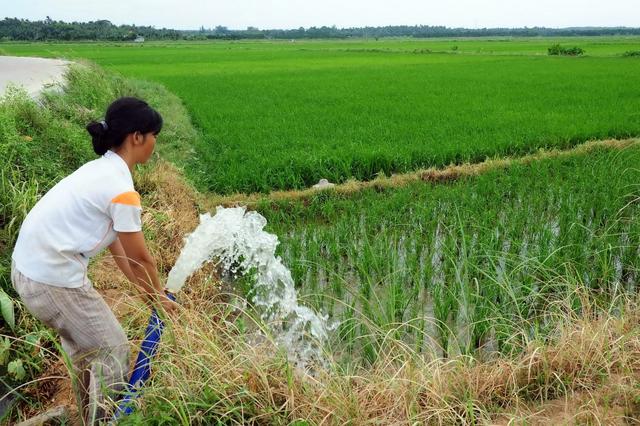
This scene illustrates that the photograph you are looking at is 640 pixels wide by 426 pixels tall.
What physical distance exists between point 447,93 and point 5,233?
1171 centimetres

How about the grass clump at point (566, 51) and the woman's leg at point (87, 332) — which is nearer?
the woman's leg at point (87, 332)

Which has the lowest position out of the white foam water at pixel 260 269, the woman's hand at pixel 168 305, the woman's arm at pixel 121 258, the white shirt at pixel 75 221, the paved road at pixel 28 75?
the white foam water at pixel 260 269

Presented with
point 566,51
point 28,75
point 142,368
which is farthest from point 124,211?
point 566,51

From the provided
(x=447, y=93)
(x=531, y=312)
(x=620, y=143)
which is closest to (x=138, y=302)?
(x=531, y=312)

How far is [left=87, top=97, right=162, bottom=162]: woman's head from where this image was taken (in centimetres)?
215

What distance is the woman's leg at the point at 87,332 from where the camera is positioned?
2148 mm

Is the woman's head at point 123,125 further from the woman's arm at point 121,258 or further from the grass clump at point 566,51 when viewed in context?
the grass clump at point 566,51

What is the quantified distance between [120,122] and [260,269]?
234 cm

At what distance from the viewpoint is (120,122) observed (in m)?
2.15

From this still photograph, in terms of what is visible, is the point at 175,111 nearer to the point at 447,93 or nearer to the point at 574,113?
the point at 447,93

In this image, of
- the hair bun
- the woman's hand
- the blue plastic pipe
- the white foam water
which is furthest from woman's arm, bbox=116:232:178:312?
the white foam water

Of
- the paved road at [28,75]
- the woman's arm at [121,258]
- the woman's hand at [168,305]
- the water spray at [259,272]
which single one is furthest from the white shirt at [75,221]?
the paved road at [28,75]

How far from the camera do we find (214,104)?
12344mm

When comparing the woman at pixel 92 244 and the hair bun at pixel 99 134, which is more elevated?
the hair bun at pixel 99 134
